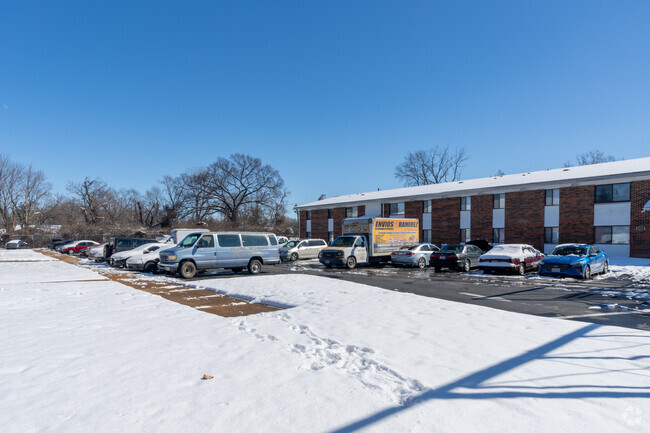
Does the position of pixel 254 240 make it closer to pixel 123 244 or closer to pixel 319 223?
pixel 123 244

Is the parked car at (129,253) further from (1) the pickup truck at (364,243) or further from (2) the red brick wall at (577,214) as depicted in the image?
(2) the red brick wall at (577,214)

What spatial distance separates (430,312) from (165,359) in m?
5.26

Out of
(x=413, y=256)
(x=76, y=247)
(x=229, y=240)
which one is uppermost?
(x=229, y=240)

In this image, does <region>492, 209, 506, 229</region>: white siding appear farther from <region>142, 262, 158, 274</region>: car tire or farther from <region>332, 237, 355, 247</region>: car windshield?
<region>142, 262, 158, 274</region>: car tire

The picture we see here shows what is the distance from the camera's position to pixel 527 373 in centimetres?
433

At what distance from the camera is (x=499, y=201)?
28281mm

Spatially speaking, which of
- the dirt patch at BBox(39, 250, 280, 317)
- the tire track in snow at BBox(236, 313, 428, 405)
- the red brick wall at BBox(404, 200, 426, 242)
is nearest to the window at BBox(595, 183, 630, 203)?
the red brick wall at BBox(404, 200, 426, 242)

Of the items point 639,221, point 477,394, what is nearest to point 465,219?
point 639,221

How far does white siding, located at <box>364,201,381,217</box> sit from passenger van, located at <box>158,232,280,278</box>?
2008 centimetres

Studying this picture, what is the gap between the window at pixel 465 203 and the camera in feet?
98.6

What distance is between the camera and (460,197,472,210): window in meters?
30.1

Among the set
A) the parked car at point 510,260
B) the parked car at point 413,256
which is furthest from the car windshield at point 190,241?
the parked car at point 510,260

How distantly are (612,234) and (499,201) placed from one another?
7.23 m

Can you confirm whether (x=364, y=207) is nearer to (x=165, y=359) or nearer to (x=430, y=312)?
(x=430, y=312)
